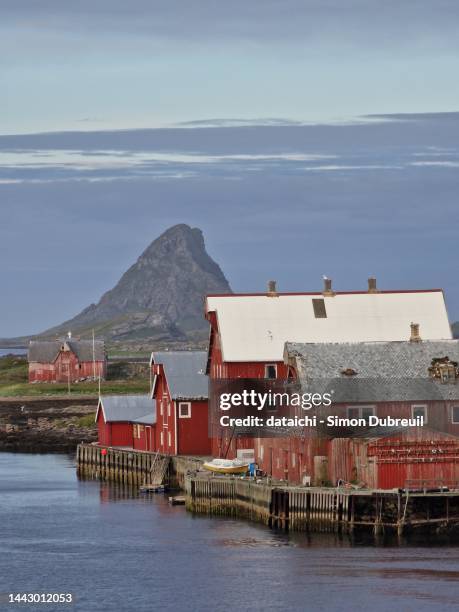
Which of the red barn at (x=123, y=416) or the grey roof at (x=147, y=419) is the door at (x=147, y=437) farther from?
the red barn at (x=123, y=416)

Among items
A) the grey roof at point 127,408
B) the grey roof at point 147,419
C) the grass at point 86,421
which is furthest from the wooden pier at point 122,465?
the grass at point 86,421

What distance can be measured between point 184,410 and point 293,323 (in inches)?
325

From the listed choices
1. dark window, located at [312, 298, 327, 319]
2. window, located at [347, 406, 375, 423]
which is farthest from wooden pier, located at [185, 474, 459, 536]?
dark window, located at [312, 298, 327, 319]

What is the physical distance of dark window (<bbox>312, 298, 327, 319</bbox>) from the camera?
89.8 meters

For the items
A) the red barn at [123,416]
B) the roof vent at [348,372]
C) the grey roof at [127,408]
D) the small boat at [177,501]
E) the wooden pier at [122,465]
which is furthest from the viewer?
the grey roof at [127,408]

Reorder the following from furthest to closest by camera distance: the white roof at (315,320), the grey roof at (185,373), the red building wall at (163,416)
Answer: the red building wall at (163,416) < the grey roof at (185,373) < the white roof at (315,320)

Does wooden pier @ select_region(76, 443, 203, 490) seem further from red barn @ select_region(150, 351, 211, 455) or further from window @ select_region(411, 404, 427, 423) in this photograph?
window @ select_region(411, 404, 427, 423)

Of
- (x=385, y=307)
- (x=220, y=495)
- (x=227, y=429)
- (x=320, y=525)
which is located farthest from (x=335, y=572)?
(x=385, y=307)

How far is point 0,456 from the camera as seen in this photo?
122m

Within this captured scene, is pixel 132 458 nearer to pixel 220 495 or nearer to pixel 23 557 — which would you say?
pixel 220 495

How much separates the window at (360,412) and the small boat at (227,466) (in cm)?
928

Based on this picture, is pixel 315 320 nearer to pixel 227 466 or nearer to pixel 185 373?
pixel 185 373

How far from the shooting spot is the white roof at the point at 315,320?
8788 centimetres

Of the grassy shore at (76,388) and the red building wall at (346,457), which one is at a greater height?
the grassy shore at (76,388)
